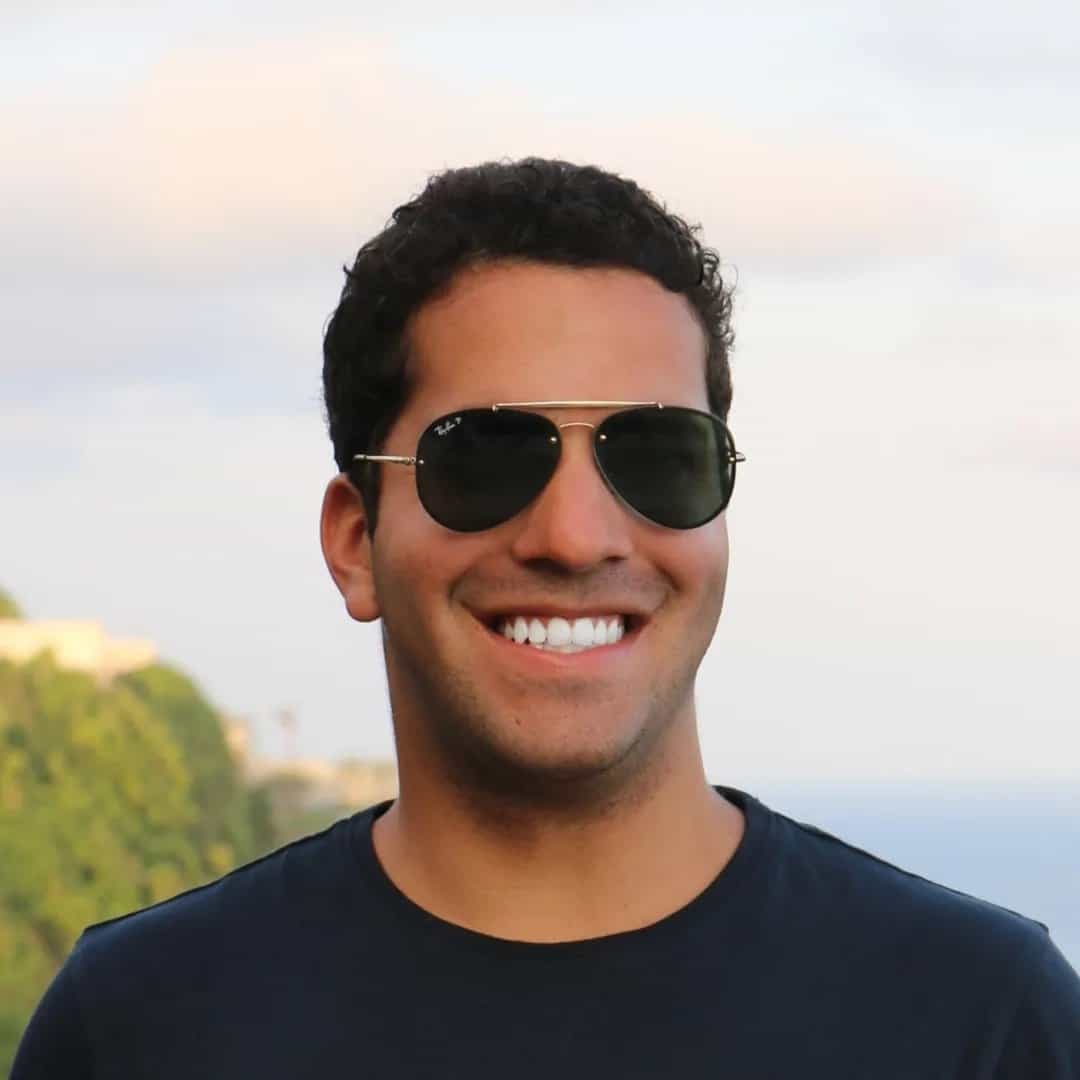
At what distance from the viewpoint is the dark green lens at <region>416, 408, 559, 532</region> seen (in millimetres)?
4199

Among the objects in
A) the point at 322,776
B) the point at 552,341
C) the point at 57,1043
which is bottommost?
the point at 322,776

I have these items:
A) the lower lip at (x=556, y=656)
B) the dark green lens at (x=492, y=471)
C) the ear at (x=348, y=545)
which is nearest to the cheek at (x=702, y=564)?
the lower lip at (x=556, y=656)

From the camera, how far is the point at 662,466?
13.8ft

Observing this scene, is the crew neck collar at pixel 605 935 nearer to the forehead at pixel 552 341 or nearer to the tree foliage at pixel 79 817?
the forehead at pixel 552 341

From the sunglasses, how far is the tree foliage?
→ 62.1m

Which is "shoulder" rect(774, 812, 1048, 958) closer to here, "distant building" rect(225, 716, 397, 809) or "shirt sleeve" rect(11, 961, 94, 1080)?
"shirt sleeve" rect(11, 961, 94, 1080)

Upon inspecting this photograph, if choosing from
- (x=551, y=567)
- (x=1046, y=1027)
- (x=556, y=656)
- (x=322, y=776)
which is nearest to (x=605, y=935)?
(x=556, y=656)

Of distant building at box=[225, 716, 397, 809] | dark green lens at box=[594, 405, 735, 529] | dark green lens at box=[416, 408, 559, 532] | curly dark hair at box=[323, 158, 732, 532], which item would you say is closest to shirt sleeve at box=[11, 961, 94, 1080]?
curly dark hair at box=[323, 158, 732, 532]

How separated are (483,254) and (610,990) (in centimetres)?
130

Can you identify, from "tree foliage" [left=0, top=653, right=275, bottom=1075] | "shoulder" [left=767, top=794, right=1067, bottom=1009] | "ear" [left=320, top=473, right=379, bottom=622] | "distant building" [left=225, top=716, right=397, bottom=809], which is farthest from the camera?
"distant building" [left=225, top=716, right=397, bottom=809]

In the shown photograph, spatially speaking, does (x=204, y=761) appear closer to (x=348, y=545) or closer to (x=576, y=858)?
(x=348, y=545)

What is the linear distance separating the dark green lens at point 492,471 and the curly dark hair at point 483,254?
0.26 meters

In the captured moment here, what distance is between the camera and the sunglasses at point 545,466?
4.20m

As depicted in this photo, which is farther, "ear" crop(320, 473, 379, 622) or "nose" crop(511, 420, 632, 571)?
"ear" crop(320, 473, 379, 622)
